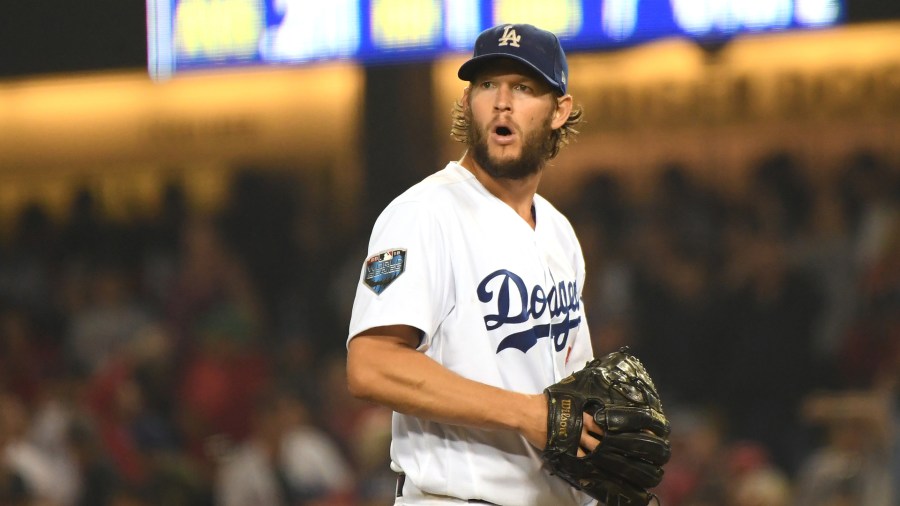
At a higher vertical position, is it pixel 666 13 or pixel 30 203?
pixel 666 13

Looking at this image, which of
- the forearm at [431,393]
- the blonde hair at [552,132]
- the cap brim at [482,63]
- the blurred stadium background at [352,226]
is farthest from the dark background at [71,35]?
the forearm at [431,393]

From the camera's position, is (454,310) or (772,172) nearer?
(454,310)

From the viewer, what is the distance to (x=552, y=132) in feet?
6.64

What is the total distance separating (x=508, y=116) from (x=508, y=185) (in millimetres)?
139

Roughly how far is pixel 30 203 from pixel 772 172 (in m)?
3.71

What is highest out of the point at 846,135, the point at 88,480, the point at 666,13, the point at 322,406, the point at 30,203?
the point at 666,13

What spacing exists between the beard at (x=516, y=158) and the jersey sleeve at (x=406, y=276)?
0.53 ft

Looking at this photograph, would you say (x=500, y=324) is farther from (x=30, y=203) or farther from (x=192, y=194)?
(x=30, y=203)

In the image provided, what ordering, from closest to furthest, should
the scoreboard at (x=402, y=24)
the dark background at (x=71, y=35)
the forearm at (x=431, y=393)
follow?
1. the forearm at (x=431, y=393)
2. the scoreboard at (x=402, y=24)
3. the dark background at (x=71, y=35)

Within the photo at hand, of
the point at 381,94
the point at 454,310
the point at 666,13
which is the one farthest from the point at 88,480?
the point at 454,310

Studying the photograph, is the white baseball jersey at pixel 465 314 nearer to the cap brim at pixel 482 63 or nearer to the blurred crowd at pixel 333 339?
the cap brim at pixel 482 63

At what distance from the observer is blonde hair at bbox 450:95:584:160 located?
203cm

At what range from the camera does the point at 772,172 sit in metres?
5.12

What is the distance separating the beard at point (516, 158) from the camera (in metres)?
1.96
